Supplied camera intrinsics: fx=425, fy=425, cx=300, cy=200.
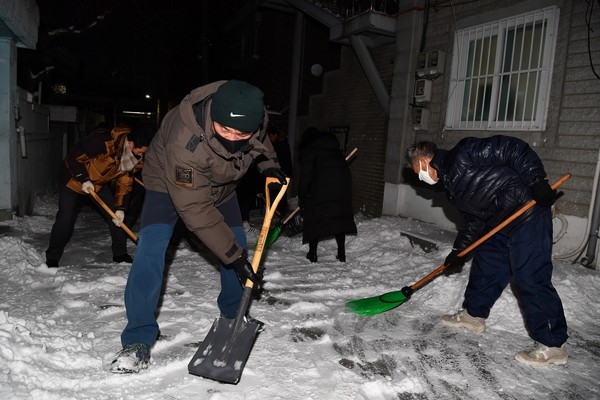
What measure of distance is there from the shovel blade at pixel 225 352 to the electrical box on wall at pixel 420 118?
17.1 feet

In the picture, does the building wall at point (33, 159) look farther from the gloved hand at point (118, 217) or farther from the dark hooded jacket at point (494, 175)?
the dark hooded jacket at point (494, 175)

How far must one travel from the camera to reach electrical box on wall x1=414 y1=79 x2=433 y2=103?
681cm

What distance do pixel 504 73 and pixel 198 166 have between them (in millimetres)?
5153

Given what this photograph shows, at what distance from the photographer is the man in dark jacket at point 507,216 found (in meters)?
2.85

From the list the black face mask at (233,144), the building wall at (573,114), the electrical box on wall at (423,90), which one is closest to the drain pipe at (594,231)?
the building wall at (573,114)

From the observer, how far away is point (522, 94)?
18.6 ft

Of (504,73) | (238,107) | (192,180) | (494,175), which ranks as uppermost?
(504,73)

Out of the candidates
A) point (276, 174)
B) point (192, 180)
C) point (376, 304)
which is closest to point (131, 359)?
point (192, 180)

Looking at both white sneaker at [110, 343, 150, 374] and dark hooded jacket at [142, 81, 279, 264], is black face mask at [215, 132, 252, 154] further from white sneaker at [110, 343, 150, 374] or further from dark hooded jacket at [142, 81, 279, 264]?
white sneaker at [110, 343, 150, 374]

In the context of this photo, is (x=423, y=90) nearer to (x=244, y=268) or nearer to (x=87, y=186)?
(x=87, y=186)

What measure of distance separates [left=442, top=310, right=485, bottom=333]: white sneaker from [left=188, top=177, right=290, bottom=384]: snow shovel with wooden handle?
68.2 inches

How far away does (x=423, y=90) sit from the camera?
6.84m

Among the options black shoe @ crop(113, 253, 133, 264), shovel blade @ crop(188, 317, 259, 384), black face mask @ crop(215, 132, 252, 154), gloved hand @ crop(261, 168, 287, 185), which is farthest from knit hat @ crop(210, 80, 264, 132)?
black shoe @ crop(113, 253, 133, 264)

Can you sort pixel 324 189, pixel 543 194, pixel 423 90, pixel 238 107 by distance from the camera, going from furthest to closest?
pixel 423 90 < pixel 324 189 < pixel 543 194 < pixel 238 107
